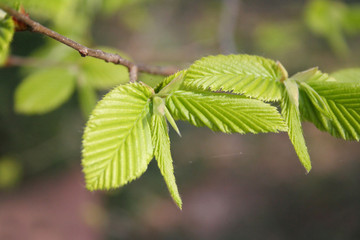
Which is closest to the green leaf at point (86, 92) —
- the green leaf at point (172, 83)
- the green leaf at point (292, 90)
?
the green leaf at point (172, 83)

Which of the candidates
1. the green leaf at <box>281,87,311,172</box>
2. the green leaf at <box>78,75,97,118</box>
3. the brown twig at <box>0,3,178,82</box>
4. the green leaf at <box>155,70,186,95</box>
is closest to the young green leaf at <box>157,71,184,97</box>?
the green leaf at <box>155,70,186,95</box>

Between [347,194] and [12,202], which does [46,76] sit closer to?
[12,202]

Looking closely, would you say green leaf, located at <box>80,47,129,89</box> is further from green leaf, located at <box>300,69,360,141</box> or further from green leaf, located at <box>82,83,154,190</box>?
green leaf, located at <box>300,69,360,141</box>

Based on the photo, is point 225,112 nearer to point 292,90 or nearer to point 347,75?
point 292,90

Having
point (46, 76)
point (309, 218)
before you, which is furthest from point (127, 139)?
point (309, 218)

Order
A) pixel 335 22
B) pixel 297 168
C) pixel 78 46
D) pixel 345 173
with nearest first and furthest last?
pixel 78 46 < pixel 335 22 < pixel 345 173 < pixel 297 168
